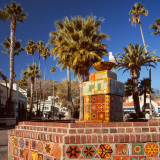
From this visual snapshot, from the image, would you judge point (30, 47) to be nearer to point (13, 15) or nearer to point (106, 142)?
point (13, 15)

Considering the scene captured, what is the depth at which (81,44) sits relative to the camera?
1469 centimetres

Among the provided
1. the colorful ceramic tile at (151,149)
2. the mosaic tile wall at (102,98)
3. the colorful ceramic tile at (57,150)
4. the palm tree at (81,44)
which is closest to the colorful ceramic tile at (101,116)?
the mosaic tile wall at (102,98)

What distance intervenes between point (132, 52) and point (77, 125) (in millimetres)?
24313

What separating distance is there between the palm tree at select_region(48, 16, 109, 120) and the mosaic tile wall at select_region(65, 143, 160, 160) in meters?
11.7

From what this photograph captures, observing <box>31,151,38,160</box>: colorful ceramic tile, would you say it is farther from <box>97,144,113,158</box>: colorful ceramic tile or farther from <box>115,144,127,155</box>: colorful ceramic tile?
<box>115,144,127,155</box>: colorful ceramic tile

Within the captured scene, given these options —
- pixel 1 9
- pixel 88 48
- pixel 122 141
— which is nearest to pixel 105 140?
pixel 122 141

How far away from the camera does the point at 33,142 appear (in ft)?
10.8

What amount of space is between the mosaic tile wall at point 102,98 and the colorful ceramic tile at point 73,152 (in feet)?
3.32

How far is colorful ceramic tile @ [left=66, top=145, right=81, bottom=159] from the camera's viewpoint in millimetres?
2711

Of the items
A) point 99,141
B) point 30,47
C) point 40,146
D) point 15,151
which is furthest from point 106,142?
point 30,47

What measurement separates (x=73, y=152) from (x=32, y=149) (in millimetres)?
992

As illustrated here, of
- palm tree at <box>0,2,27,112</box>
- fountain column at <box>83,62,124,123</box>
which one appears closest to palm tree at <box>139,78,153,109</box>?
palm tree at <box>0,2,27,112</box>

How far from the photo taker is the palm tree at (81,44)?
1428 cm

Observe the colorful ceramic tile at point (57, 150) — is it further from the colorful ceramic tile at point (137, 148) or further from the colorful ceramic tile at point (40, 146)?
the colorful ceramic tile at point (137, 148)
